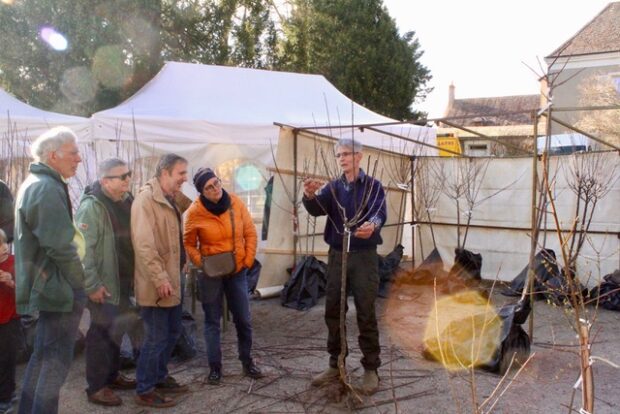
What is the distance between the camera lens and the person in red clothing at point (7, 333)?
3.31m

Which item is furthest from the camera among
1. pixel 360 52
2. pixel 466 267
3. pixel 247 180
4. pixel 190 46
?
pixel 360 52

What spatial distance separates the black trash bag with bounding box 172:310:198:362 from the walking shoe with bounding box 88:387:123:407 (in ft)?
2.98

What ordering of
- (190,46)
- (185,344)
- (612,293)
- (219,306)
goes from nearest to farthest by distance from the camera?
(219,306) < (185,344) < (612,293) < (190,46)

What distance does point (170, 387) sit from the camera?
399 centimetres

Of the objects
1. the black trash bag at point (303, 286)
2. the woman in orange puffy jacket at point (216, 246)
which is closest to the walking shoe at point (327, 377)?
the woman in orange puffy jacket at point (216, 246)

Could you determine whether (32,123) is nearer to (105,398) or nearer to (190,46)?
(105,398)

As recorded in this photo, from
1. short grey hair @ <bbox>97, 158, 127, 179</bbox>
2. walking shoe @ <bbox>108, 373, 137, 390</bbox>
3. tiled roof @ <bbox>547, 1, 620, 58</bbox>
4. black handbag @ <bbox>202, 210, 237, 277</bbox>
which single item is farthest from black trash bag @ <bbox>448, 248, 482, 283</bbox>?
tiled roof @ <bbox>547, 1, 620, 58</bbox>

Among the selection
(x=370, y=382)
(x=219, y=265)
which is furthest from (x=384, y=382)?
(x=219, y=265)

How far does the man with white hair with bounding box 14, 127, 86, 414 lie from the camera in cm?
284

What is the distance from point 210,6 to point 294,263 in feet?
36.2

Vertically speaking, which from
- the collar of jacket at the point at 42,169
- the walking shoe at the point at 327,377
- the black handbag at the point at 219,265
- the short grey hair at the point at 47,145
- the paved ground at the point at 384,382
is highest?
the short grey hair at the point at 47,145

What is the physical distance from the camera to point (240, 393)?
403cm

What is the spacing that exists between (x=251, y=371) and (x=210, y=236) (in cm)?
112

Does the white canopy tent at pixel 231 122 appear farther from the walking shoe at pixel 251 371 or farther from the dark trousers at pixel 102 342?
the dark trousers at pixel 102 342
